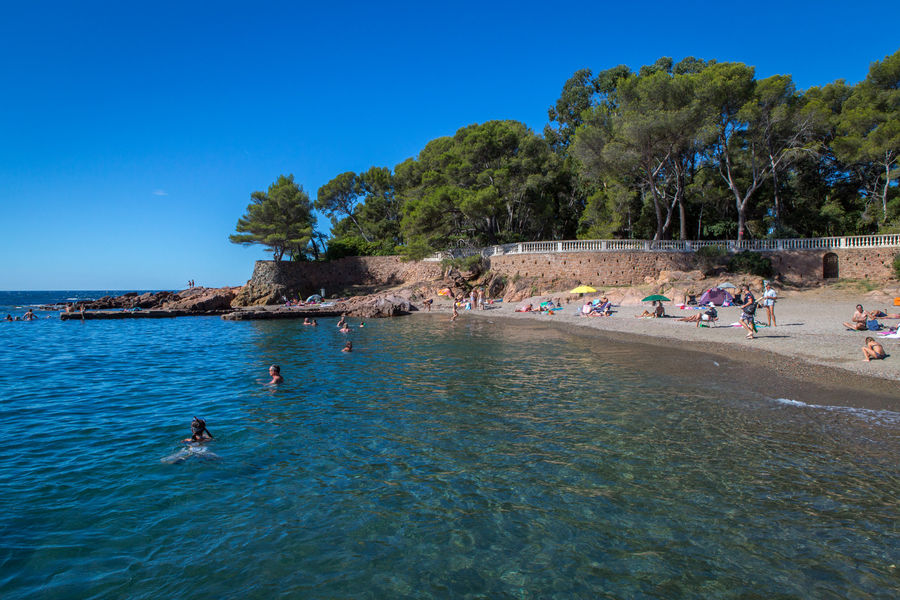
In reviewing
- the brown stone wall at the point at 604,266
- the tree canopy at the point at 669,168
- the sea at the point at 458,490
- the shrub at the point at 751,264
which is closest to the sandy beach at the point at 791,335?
the sea at the point at 458,490

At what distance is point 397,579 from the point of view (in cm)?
445

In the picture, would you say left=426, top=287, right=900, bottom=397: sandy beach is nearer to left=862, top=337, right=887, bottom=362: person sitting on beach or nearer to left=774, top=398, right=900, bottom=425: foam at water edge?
left=862, top=337, right=887, bottom=362: person sitting on beach

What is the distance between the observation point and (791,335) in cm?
1702

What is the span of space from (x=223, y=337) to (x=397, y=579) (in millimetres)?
23497

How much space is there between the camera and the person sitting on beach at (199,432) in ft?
26.8

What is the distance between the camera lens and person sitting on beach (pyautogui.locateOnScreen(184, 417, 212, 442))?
26.8 ft

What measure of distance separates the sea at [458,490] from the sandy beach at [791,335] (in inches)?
60.8

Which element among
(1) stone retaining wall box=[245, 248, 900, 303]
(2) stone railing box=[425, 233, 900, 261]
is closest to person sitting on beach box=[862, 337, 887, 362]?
(1) stone retaining wall box=[245, 248, 900, 303]

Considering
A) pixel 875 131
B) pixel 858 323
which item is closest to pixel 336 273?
pixel 858 323

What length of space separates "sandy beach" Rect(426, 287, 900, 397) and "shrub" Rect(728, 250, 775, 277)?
10.1 ft

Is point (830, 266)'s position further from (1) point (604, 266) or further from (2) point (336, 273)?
(2) point (336, 273)

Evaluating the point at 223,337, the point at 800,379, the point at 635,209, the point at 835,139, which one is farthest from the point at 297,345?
the point at 835,139

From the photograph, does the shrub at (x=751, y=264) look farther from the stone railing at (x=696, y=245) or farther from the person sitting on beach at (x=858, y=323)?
the person sitting on beach at (x=858, y=323)

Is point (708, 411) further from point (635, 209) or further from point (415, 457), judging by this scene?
point (635, 209)
